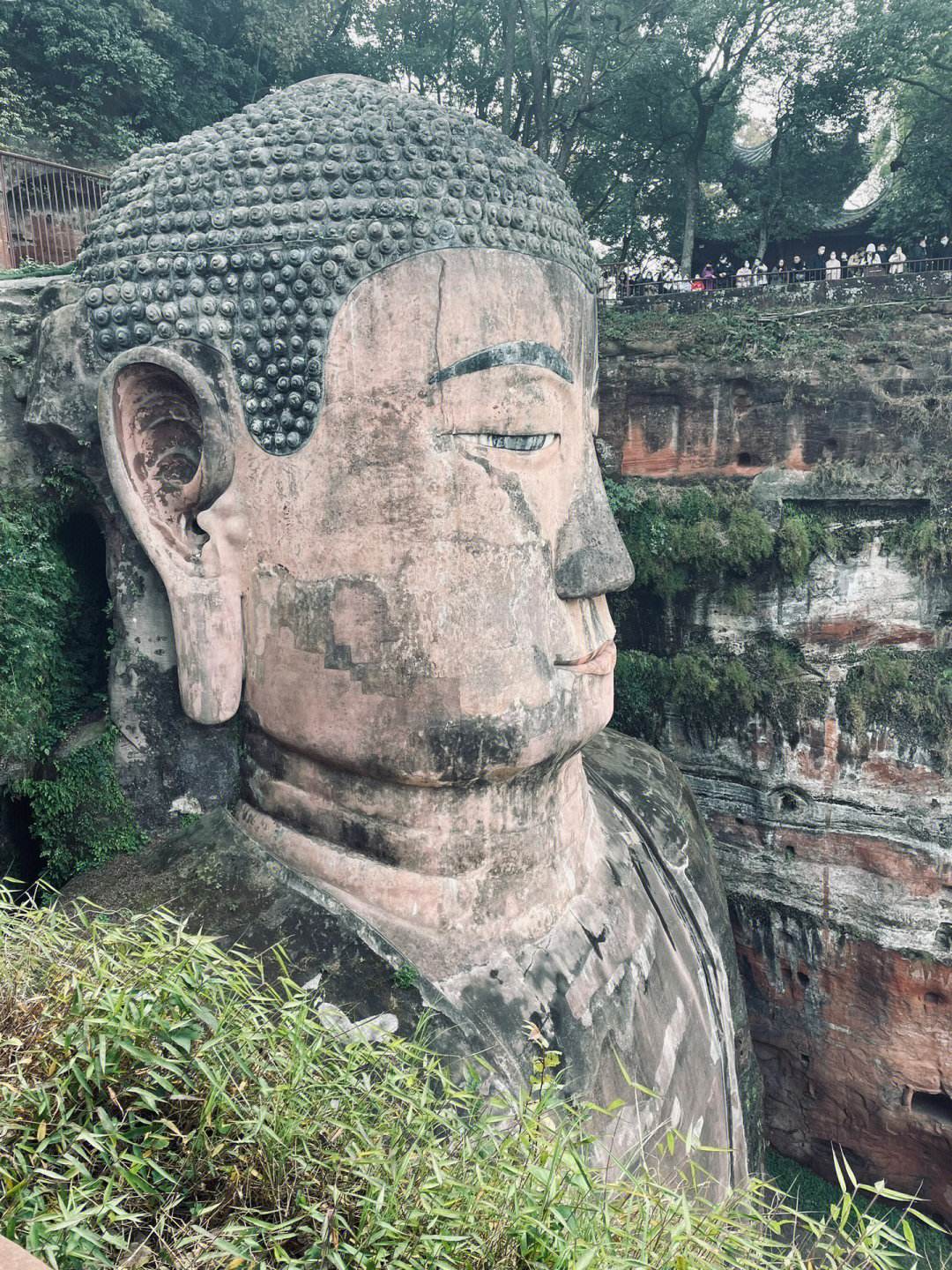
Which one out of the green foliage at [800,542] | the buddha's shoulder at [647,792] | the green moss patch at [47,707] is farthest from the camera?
the green foliage at [800,542]

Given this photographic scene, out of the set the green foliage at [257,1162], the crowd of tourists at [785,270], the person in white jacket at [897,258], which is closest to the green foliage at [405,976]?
the green foliage at [257,1162]

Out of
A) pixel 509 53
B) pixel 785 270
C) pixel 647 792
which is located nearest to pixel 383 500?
pixel 647 792

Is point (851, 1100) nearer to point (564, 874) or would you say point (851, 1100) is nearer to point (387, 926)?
point (564, 874)

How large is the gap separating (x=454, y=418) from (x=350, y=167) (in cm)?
105

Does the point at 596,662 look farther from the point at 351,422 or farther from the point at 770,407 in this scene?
the point at 770,407

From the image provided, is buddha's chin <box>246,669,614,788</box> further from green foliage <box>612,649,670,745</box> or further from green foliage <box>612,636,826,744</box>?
green foliage <box>612,649,670,745</box>

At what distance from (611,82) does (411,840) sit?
14.0 metres

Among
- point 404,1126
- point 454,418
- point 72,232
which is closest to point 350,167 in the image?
point 454,418

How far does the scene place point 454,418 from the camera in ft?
11.4

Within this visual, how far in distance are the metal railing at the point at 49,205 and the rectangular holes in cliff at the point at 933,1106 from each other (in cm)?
1083

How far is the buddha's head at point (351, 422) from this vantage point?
3.46 meters

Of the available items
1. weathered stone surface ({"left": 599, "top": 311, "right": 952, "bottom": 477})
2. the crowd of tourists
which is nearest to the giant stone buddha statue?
weathered stone surface ({"left": 599, "top": 311, "right": 952, "bottom": 477})

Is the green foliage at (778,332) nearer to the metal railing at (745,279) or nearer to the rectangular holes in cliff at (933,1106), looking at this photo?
the metal railing at (745,279)

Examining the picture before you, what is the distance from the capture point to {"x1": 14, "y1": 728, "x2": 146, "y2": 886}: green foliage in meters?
3.83
